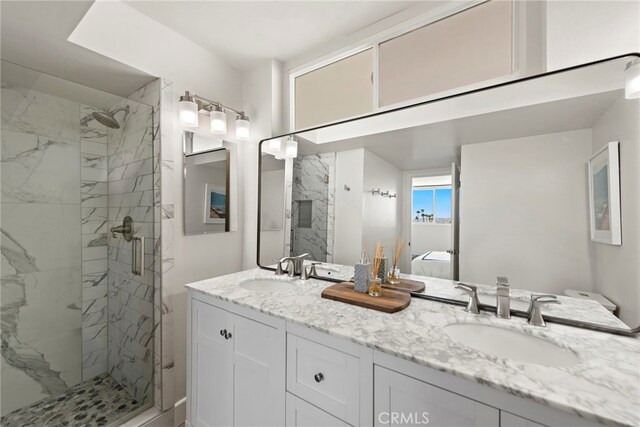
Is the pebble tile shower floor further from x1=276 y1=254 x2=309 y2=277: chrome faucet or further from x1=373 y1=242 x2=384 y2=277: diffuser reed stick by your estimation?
x1=373 y1=242 x2=384 y2=277: diffuser reed stick

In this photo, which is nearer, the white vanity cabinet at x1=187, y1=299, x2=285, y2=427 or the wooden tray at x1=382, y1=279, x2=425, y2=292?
the white vanity cabinet at x1=187, y1=299, x2=285, y2=427

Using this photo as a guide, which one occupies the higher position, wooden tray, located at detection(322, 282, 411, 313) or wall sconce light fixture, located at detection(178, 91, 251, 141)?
wall sconce light fixture, located at detection(178, 91, 251, 141)

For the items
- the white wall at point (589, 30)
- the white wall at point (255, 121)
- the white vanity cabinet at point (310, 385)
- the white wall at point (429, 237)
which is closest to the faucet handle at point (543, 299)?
the white wall at point (429, 237)

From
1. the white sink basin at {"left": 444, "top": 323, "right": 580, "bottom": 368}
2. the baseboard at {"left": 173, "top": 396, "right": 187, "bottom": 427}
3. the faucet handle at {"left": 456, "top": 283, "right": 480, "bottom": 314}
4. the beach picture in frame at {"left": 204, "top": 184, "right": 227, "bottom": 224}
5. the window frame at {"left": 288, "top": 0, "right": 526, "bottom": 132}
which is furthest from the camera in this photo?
the beach picture in frame at {"left": 204, "top": 184, "right": 227, "bottom": 224}

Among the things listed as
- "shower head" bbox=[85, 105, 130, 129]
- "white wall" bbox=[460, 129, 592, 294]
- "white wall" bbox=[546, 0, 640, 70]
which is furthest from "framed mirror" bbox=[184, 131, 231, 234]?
"white wall" bbox=[546, 0, 640, 70]

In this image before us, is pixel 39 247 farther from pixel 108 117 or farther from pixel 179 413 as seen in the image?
pixel 179 413

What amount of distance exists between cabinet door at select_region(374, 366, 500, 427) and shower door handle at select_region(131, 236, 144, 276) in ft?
5.53

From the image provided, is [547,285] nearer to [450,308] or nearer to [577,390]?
[450,308]

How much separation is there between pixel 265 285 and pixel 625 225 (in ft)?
5.81

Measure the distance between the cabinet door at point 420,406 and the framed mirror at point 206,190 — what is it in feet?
5.07

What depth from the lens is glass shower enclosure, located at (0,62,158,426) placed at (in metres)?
1.55

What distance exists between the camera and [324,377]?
3.30 ft

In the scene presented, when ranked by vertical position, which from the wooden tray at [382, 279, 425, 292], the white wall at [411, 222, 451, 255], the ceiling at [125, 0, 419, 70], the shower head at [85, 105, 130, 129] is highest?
the ceiling at [125, 0, 419, 70]

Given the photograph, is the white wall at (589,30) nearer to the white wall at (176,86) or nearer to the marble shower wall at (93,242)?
the white wall at (176,86)
